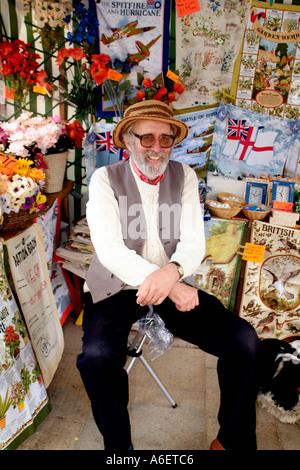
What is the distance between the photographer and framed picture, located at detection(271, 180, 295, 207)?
265cm

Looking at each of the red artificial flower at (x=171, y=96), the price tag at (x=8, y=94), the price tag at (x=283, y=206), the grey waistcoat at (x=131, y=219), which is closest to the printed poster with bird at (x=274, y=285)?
the price tag at (x=283, y=206)

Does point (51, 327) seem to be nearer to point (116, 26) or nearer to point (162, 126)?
point (162, 126)

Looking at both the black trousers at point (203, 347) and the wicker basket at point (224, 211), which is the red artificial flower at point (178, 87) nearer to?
the wicker basket at point (224, 211)

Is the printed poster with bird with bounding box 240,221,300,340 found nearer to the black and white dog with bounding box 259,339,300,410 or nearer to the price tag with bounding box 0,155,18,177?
the black and white dog with bounding box 259,339,300,410

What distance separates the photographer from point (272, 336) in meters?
2.79

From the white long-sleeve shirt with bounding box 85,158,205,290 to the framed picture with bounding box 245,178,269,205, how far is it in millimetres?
808

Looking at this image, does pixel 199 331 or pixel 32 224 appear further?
pixel 32 224

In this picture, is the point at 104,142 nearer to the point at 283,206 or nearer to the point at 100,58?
the point at 100,58

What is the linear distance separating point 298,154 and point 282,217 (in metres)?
0.61

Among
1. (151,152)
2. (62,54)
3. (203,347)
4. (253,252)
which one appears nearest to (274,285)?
(253,252)

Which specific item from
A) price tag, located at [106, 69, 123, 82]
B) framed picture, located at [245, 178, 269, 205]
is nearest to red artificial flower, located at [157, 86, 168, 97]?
price tag, located at [106, 69, 123, 82]

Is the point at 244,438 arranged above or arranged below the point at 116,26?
below

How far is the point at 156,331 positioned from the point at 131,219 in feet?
2.01

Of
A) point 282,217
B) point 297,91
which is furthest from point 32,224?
point 297,91
